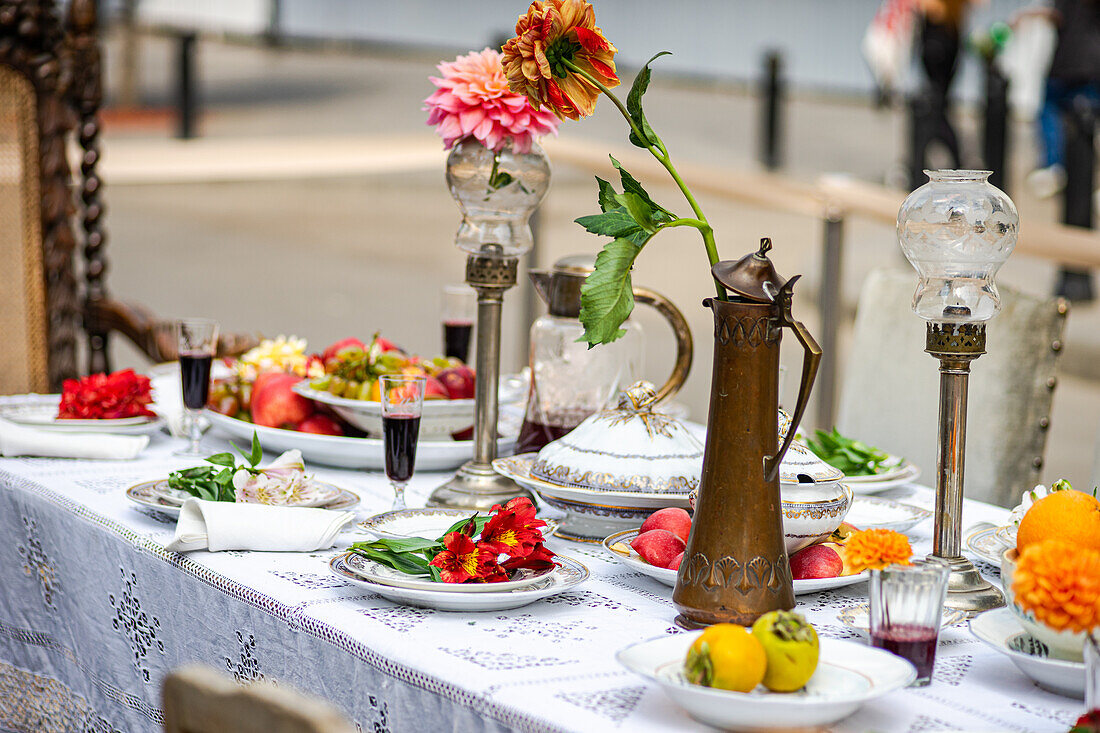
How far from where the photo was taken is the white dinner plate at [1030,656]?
0.94 meters

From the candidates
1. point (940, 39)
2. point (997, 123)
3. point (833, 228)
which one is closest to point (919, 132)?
point (997, 123)

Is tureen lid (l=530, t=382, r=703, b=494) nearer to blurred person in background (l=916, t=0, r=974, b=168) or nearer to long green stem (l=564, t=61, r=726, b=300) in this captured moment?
long green stem (l=564, t=61, r=726, b=300)

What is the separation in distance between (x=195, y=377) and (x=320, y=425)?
171 millimetres

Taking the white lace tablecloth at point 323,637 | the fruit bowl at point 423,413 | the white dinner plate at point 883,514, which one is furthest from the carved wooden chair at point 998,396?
the fruit bowl at point 423,413

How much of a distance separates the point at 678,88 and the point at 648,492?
14.8 m

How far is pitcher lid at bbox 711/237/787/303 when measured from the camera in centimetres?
102

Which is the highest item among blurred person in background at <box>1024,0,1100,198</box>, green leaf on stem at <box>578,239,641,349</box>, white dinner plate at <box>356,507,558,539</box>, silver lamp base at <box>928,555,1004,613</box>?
blurred person in background at <box>1024,0,1100,198</box>

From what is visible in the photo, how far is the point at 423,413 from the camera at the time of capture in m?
1.67

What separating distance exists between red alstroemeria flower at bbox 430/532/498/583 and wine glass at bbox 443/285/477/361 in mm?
879

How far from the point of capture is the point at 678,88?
51.4ft

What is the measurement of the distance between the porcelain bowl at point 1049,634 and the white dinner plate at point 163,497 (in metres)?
0.73

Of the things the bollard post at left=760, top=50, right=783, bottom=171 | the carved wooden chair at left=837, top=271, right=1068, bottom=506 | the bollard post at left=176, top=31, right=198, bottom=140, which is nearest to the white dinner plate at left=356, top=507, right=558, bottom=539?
the carved wooden chair at left=837, top=271, right=1068, bottom=506

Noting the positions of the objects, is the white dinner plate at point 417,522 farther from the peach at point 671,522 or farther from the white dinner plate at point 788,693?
the white dinner plate at point 788,693

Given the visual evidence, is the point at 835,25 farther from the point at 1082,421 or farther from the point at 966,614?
the point at 966,614
